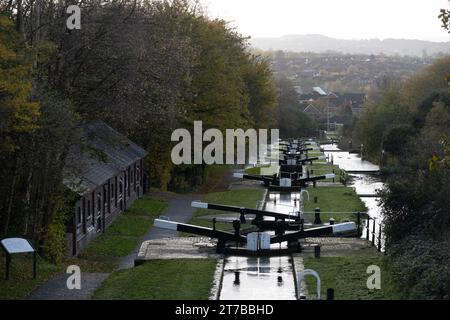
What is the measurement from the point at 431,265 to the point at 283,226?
9.74 m

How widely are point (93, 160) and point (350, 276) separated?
51.5 feet

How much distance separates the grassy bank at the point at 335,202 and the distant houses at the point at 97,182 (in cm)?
901

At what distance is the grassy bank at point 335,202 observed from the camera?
120 ft

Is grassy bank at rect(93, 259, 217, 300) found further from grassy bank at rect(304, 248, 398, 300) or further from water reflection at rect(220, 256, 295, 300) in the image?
grassy bank at rect(304, 248, 398, 300)

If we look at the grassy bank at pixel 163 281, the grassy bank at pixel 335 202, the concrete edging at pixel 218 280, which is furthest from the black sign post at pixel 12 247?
the grassy bank at pixel 335 202

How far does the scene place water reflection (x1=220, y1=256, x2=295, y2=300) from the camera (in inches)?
733

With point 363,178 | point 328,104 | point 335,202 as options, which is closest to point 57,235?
point 335,202

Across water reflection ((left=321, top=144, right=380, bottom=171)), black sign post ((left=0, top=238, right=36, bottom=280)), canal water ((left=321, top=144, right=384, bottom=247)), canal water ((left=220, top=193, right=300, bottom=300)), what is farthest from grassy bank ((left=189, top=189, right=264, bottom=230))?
water reflection ((left=321, top=144, right=380, bottom=171))

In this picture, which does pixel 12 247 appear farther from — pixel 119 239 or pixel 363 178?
pixel 363 178

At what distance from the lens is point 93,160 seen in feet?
108

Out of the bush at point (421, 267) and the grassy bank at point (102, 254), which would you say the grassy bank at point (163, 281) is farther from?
the bush at point (421, 267)

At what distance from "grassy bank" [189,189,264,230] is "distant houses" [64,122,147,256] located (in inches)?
154

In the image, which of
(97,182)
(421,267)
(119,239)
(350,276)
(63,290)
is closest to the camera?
(421,267)

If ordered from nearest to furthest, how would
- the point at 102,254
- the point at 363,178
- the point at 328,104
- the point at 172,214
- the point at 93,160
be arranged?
the point at 102,254 < the point at 93,160 < the point at 172,214 < the point at 363,178 < the point at 328,104
